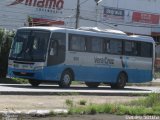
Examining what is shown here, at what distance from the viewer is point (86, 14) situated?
64.2 m

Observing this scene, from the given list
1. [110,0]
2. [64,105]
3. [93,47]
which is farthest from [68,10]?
[64,105]

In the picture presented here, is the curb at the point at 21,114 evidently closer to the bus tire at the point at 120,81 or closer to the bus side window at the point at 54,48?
the bus side window at the point at 54,48

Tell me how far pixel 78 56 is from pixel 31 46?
2.68 meters

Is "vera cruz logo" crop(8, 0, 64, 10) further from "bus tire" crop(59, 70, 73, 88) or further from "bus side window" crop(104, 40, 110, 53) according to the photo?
"bus tire" crop(59, 70, 73, 88)

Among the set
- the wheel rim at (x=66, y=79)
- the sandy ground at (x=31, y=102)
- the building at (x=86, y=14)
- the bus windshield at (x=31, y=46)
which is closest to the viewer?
the sandy ground at (x=31, y=102)

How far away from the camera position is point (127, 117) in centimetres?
1399

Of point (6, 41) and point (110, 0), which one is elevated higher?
point (110, 0)

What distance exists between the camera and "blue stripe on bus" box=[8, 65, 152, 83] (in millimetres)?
26016

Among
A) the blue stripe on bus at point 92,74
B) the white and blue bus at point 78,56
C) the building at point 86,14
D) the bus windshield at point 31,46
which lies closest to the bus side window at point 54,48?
the white and blue bus at point 78,56

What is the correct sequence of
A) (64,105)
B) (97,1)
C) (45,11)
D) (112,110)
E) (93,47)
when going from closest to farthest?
(112,110) → (64,105) → (93,47) → (45,11) → (97,1)

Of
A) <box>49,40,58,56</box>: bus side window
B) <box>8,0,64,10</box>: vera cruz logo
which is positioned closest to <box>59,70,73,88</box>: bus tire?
<box>49,40,58,56</box>: bus side window

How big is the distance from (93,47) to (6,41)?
6.30 meters

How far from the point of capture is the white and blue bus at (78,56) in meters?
26.0

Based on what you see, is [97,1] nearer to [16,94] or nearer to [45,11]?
[45,11]
